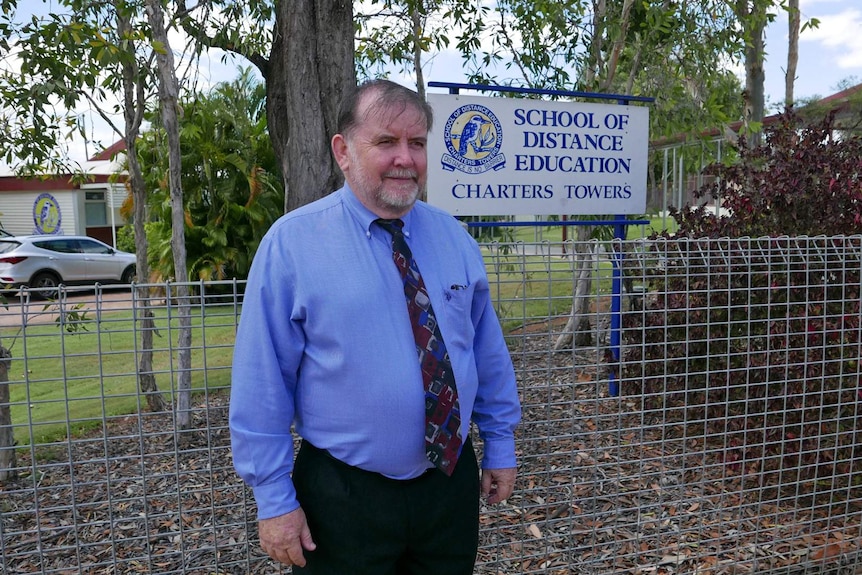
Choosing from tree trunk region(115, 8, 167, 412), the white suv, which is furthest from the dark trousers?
the white suv

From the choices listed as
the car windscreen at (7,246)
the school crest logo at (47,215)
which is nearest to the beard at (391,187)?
the car windscreen at (7,246)

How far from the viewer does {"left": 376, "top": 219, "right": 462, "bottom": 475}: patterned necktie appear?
2.11 metres

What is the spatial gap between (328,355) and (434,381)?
319 mm

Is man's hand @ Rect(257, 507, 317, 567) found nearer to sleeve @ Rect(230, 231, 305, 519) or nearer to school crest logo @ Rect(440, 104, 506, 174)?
sleeve @ Rect(230, 231, 305, 519)

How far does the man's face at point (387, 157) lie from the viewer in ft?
6.91

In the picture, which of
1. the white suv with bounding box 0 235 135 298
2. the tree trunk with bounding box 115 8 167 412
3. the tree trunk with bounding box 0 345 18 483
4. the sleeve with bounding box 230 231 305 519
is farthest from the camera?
the white suv with bounding box 0 235 135 298

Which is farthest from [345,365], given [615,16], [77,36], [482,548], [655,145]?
[655,145]

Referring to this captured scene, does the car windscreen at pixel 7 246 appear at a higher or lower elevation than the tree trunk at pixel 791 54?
lower

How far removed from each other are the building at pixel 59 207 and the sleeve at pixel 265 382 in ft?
93.2

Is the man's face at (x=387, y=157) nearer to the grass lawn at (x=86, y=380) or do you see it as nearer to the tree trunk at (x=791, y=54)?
the grass lawn at (x=86, y=380)

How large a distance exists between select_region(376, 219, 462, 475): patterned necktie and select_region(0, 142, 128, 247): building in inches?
1122

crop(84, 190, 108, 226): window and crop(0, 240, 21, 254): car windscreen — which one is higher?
crop(84, 190, 108, 226): window

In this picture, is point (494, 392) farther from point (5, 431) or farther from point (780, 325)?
point (5, 431)

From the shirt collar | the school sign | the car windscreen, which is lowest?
the car windscreen
